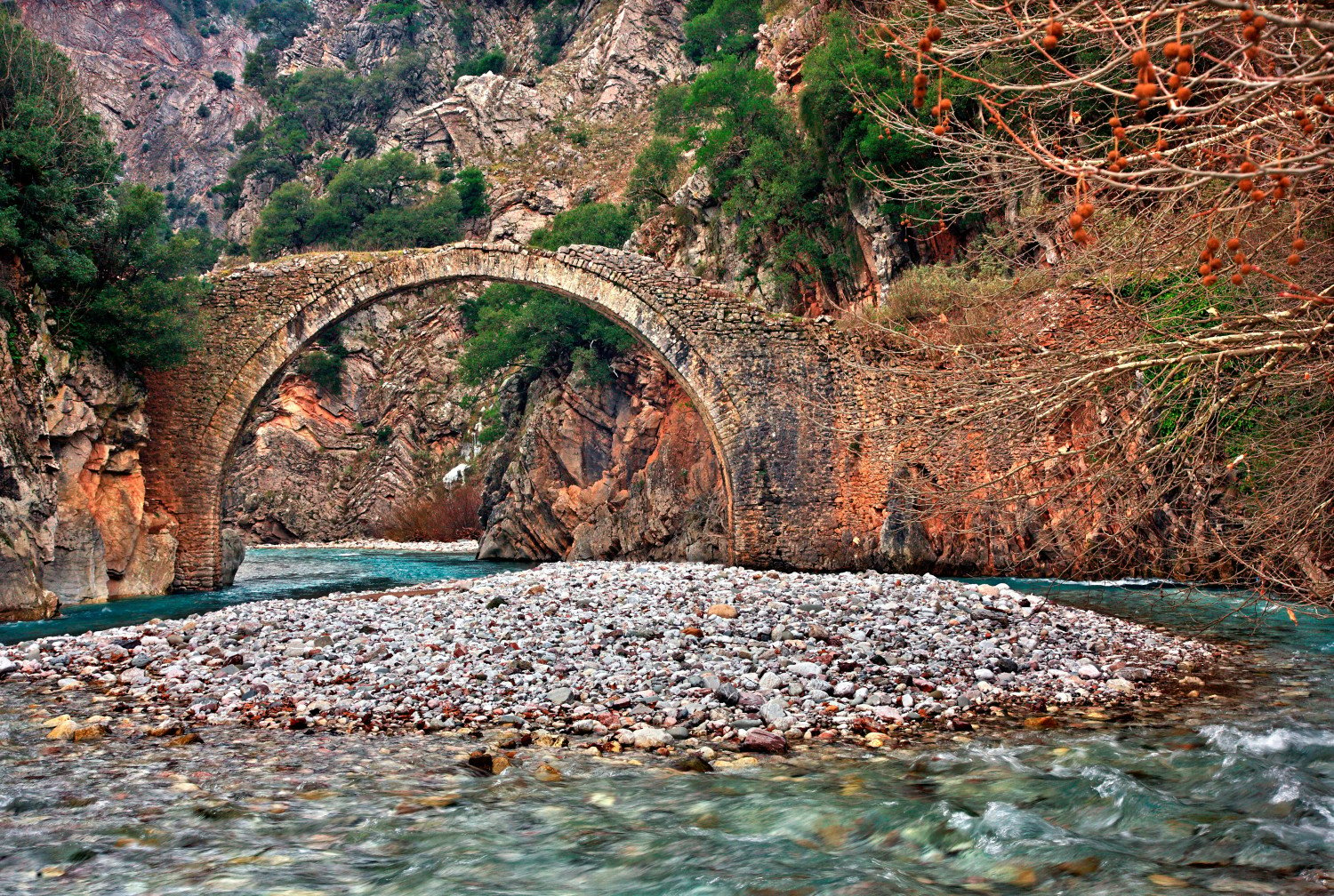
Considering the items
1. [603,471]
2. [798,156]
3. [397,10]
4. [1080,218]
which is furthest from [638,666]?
[397,10]

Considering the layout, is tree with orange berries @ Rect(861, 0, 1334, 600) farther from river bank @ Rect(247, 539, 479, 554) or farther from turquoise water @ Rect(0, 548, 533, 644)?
river bank @ Rect(247, 539, 479, 554)

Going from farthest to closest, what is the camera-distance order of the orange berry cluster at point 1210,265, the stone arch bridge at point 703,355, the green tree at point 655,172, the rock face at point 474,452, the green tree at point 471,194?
the green tree at point 471,194
the green tree at point 655,172
the rock face at point 474,452
the stone arch bridge at point 703,355
the orange berry cluster at point 1210,265

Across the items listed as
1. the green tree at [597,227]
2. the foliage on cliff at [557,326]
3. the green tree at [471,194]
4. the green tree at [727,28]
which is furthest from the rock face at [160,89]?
the green tree at [597,227]

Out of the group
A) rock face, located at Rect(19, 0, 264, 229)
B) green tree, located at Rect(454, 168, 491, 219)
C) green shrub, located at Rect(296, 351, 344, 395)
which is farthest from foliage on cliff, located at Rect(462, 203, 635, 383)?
rock face, located at Rect(19, 0, 264, 229)

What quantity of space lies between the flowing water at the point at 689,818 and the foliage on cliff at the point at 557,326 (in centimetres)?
1692

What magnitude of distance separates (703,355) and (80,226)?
8010 millimetres

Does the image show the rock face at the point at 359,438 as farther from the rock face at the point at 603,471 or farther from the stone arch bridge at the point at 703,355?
the stone arch bridge at the point at 703,355

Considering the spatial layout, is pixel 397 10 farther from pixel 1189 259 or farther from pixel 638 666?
pixel 1189 259

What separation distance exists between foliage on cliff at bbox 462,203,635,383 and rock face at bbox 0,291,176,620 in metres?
10.3

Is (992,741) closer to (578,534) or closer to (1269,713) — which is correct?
(1269,713)

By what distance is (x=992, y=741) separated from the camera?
13.4 ft

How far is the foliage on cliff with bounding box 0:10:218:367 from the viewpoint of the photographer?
33.1ft

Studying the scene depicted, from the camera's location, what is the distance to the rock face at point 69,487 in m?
8.55

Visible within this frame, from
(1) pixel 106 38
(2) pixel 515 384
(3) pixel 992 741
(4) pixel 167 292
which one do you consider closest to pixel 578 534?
(2) pixel 515 384
